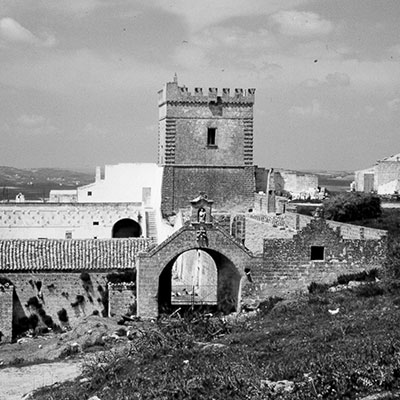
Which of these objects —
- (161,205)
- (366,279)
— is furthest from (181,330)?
(161,205)

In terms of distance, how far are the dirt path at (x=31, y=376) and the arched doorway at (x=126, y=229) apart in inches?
1044

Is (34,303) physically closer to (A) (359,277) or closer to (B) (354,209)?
(A) (359,277)

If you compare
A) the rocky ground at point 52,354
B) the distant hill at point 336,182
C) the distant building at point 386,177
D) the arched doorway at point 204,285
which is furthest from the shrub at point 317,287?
the distant hill at point 336,182

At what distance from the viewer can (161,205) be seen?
42281mm

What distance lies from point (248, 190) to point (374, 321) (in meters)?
25.4

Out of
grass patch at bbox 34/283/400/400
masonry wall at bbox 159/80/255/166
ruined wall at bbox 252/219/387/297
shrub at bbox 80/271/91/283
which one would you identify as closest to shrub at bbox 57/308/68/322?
shrub at bbox 80/271/91/283

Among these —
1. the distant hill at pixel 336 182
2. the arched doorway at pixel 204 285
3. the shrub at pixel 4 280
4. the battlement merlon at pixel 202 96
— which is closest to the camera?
the arched doorway at pixel 204 285

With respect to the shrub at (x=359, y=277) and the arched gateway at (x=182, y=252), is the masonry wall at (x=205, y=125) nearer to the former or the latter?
Answer: the arched gateway at (x=182, y=252)

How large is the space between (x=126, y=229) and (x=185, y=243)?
21624 mm

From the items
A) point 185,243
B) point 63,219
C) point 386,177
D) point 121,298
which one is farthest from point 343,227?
point 386,177

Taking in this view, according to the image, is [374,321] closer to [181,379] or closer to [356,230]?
[181,379]

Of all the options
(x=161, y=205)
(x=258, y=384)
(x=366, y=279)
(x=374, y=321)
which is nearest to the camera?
(x=258, y=384)

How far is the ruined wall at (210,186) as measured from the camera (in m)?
42.3

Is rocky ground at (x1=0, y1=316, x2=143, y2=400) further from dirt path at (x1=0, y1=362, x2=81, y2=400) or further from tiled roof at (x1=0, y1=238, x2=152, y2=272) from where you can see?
tiled roof at (x1=0, y1=238, x2=152, y2=272)
